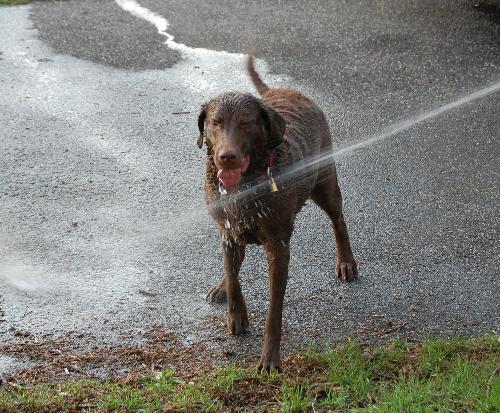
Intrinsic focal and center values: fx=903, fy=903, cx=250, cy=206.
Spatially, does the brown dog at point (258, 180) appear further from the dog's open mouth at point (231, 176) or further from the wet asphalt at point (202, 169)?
the wet asphalt at point (202, 169)

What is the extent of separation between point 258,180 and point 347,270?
136cm

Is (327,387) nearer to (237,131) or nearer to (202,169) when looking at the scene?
(237,131)

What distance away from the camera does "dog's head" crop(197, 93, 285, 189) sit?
4426mm

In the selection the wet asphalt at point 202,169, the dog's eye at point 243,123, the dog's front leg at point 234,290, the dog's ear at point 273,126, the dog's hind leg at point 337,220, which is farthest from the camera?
the dog's hind leg at point 337,220

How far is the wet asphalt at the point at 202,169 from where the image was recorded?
5.50 m

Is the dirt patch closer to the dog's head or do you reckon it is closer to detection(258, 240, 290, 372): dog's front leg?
detection(258, 240, 290, 372): dog's front leg

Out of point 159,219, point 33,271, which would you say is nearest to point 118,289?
point 33,271

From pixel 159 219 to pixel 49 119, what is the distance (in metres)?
2.58

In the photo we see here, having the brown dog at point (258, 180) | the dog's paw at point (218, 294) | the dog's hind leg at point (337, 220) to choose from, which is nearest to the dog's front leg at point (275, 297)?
the brown dog at point (258, 180)

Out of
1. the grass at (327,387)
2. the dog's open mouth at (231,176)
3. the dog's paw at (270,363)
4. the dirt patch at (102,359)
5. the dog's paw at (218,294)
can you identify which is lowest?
the dog's paw at (218,294)

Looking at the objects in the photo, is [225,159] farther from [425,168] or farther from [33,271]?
[425,168]

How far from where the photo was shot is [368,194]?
7.06 metres

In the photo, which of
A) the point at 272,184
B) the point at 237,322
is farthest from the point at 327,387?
the point at 272,184

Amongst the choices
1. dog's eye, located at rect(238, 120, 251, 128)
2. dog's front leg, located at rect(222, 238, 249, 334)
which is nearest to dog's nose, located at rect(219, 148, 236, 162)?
dog's eye, located at rect(238, 120, 251, 128)
